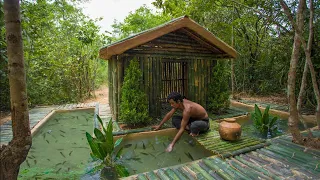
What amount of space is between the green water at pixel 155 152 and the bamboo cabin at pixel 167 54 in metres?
1.33

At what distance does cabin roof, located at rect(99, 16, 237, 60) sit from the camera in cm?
473

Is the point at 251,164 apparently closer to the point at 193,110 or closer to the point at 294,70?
the point at 193,110

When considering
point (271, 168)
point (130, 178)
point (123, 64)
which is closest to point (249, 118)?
point (271, 168)

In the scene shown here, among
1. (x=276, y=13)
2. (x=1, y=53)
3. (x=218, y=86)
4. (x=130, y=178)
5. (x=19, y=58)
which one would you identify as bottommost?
(x=130, y=178)

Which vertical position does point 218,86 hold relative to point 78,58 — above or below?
below

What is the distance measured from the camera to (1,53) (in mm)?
Answer: 4992

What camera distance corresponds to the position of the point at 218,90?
6.59 m

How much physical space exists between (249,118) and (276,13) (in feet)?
15.1

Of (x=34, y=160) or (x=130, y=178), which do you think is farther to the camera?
(x=34, y=160)

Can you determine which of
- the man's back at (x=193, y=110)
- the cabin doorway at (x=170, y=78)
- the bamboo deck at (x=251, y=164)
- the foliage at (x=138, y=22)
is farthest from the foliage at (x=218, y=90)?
the foliage at (x=138, y=22)

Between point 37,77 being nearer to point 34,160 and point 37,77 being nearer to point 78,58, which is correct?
point 78,58

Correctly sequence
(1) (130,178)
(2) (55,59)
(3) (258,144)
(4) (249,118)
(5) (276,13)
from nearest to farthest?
(1) (130,178), (3) (258,144), (4) (249,118), (5) (276,13), (2) (55,59)

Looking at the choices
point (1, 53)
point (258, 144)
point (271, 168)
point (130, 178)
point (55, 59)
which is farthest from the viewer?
point (55, 59)

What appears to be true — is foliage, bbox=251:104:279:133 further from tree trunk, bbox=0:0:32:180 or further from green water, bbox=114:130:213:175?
tree trunk, bbox=0:0:32:180
